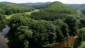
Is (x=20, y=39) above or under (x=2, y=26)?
above

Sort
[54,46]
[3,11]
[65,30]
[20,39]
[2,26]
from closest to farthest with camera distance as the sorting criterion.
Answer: [20,39]
[54,46]
[65,30]
[2,26]
[3,11]

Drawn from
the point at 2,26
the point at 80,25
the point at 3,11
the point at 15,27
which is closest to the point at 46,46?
the point at 15,27

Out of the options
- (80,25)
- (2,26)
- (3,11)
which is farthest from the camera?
(3,11)

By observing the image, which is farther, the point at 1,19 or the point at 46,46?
the point at 1,19

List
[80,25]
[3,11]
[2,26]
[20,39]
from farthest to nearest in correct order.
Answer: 1. [3,11]
2. [2,26]
3. [80,25]
4. [20,39]

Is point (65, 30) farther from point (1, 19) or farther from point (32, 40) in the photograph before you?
point (1, 19)

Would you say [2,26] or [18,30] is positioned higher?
[18,30]

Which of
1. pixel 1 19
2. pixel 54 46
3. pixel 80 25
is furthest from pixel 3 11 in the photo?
pixel 54 46

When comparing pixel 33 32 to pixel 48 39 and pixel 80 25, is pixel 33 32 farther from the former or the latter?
pixel 80 25

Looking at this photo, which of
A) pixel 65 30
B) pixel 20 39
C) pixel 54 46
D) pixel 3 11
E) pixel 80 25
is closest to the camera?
pixel 20 39
